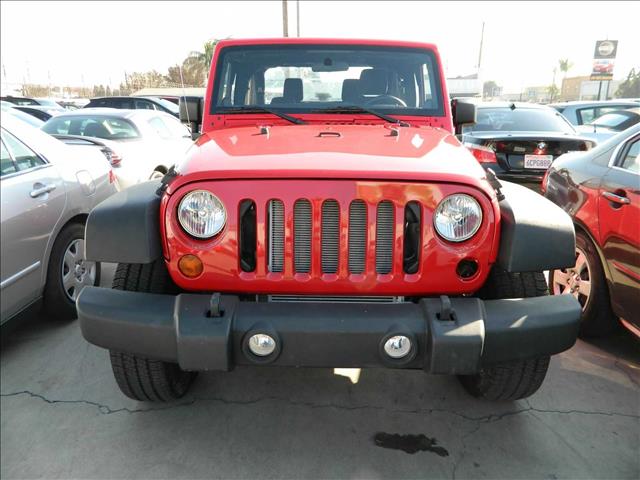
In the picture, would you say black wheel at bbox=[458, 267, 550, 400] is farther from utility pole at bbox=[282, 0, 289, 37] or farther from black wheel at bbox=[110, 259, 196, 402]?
utility pole at bbox=[282, 0, 289, 37]

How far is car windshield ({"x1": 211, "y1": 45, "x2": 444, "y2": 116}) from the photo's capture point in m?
3.46

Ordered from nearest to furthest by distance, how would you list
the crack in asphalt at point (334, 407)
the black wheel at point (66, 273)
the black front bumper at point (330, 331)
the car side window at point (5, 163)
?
the black front bumper at point (330, 331)
the crack in asphalt at point (334, 407)
the car side window at point (5, 163)
the black wheel at point (66, 273)

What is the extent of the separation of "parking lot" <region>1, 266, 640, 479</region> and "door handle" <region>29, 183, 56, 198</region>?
1.04 m

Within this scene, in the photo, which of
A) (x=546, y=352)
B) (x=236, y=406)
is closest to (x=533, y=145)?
(x=546, y=352)

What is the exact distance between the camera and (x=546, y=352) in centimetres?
215

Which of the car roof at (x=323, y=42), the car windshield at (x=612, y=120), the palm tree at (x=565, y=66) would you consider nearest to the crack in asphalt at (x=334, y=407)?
the car roof at (x=323, y=42)

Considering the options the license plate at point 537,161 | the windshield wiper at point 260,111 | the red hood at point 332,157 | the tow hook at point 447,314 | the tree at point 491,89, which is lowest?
the tree at point 491,89

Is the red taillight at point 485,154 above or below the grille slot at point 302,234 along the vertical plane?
below

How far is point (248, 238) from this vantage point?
2.21 m

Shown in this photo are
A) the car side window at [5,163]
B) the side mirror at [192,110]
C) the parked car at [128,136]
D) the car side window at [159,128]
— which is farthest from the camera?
the car side window at [159,128]

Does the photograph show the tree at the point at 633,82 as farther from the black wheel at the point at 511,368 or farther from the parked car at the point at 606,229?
the black wheel at the point at 511,368

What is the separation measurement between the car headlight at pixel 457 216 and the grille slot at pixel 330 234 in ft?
1.38

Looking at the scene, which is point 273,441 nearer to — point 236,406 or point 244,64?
point 236,406

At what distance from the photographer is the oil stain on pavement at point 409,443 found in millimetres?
2453
